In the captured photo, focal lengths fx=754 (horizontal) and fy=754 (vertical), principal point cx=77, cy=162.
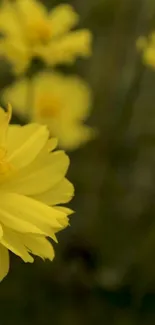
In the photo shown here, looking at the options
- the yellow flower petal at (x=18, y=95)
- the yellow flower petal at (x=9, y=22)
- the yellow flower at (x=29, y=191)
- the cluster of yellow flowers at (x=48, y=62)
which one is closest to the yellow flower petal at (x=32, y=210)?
the yellow flower at (x=29, y=191)

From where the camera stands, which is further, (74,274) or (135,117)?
(135,117)

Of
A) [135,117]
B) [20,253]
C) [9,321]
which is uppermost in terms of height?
[20,253]

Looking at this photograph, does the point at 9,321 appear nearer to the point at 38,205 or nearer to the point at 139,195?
the point at 139,195

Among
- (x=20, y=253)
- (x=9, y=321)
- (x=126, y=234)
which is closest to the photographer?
(x=20, y=253)

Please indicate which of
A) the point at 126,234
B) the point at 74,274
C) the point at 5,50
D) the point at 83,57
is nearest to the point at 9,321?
the point at 74,274

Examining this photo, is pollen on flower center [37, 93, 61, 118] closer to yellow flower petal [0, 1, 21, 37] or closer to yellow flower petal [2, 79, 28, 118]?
yellow flower petal [2, 79, 28, 118]

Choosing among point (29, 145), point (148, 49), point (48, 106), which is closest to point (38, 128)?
point (29, 145)

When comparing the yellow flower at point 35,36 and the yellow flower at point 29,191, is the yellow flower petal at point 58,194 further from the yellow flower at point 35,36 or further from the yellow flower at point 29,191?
the yellow flower at point 35,36
